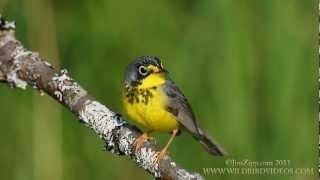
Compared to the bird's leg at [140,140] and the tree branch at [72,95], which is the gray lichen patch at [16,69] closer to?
the tree branch at [72,95]

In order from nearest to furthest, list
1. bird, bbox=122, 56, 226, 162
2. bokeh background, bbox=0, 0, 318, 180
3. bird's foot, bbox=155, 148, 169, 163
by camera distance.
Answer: bird's foot, bbox=155, 148, 169, 163 → bird, bbox=122, 56, 226, 162 → bokeh background, bbox=0, 0, 318, 180

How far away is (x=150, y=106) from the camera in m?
1.09

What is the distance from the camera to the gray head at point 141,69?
109 centimetres

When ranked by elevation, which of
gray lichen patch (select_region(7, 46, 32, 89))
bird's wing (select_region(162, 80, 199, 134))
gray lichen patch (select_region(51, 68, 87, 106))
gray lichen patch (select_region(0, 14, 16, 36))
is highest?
gray lichen patch (select_region(0, 14, 16, 36))

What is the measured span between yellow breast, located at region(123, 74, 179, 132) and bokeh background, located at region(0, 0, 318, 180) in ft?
0.59

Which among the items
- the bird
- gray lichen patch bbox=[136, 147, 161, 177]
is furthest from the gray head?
gray lichen patch bbox=[136, 147, 161, 177]

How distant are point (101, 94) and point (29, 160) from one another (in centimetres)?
15

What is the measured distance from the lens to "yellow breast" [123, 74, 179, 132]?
42.5 inches

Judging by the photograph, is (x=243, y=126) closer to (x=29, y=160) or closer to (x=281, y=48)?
(x=281, y=48)

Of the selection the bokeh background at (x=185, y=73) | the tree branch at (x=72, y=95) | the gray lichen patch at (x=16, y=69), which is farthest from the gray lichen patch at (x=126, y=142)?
the bokeh background at (x=185, y=73)

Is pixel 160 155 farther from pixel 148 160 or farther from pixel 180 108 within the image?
pixel 180 108

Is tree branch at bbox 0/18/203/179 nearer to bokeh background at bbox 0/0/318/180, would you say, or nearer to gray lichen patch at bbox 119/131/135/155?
gray lichen patch at bbox 119/131/135/155

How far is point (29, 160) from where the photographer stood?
1.41m

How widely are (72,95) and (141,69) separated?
0.28 ft
